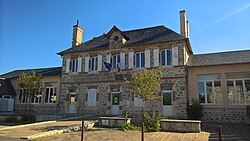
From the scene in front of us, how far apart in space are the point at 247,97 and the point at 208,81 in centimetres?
266

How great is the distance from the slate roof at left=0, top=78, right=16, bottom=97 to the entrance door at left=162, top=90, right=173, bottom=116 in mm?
16244

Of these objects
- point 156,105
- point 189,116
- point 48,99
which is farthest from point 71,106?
point 189,116

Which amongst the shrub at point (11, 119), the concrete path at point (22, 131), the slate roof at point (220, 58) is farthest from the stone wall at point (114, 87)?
the concrete path at point (22, 131)

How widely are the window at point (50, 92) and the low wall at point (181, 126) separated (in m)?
12.4

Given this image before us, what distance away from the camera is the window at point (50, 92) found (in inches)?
779

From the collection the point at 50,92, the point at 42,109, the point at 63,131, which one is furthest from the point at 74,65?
the point at 63,131

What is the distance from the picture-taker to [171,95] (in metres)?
15.1

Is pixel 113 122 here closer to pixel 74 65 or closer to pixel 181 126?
pixel 181 126

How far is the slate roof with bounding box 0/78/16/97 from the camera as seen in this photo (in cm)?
2125

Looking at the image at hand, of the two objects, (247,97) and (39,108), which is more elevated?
(247,97)

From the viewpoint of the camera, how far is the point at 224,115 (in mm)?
13969

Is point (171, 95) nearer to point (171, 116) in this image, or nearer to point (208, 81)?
point (171, 116)

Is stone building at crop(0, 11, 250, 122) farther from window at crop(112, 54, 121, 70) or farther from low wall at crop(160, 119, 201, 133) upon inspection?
low wall at crop(160, 119, 201, 133)

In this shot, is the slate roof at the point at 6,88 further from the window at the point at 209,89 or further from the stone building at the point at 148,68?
the window at the point at 209,89
